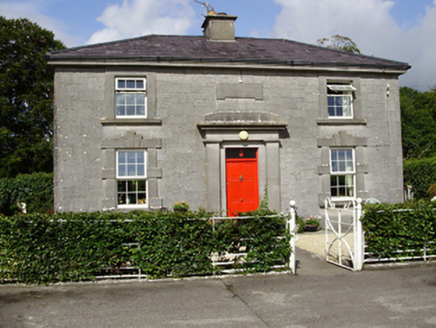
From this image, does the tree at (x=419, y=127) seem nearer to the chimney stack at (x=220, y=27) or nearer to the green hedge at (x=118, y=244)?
the chimney stack at (x=220, y=27)

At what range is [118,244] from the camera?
708 cm

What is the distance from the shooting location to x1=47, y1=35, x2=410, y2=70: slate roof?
12797 mm

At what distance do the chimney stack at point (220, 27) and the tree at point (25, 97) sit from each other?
16929mm

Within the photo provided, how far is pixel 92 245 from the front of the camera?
701cm

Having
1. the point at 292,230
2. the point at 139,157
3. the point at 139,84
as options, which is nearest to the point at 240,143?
the point at 139,157

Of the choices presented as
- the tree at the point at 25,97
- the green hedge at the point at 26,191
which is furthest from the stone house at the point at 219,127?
the tree at the point at 25,97

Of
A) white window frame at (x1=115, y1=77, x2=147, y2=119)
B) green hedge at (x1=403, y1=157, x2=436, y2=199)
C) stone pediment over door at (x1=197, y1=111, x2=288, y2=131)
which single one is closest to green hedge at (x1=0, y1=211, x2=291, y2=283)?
stone pediment over door at (x1=197, y1=111, x2=288, y2=131)

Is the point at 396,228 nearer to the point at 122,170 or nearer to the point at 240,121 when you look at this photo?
the point at 240,121

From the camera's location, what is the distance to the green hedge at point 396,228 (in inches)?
313

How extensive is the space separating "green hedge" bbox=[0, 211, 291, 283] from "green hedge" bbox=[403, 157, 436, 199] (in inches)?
533

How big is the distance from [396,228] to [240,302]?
378 cm

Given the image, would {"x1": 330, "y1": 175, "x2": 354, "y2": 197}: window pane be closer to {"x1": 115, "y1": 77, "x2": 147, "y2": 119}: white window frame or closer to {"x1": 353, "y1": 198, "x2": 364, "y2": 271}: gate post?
{"x1": 353, "y1": 198, "x2": 364, "y2": 271}: gate post

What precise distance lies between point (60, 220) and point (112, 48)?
8.03 meters

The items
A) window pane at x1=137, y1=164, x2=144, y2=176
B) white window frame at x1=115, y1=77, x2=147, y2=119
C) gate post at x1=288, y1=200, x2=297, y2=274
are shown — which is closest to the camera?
gate post at x1=288, y1=200, x2=297, y2=274
